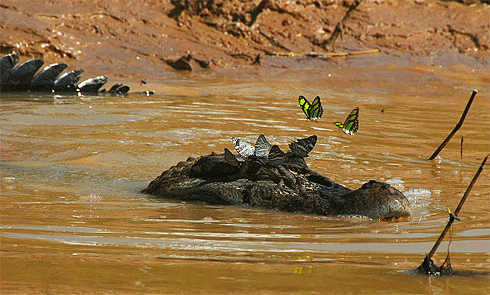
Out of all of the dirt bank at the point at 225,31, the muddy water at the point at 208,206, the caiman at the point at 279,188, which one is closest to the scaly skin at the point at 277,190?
the caiman at the point at 279,188

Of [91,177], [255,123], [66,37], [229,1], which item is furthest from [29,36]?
[91,177]

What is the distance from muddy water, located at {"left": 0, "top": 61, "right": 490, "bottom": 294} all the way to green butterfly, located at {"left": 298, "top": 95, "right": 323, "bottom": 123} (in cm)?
78

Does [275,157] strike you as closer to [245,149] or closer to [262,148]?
[262,148]

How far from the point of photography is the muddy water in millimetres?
2113

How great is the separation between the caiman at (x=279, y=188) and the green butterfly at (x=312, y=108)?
0.79ft

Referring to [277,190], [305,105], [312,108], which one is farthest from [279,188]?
[312,108]

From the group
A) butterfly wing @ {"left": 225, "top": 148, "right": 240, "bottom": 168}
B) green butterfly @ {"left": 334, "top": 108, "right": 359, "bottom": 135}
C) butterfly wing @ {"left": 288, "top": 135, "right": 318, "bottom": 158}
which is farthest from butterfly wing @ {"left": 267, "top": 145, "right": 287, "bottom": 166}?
green butterfly @ {"left": 334, "top": 108, "right": 359, "bottom": 135}

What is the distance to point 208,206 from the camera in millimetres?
3820

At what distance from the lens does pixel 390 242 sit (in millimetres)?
2838

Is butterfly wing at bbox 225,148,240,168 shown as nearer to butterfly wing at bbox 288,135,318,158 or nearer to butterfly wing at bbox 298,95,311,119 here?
butterfly wing at bbox 288,135,318,158

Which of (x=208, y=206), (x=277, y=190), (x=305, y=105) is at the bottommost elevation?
(x=208, y=206)

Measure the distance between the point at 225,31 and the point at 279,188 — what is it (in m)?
11.0

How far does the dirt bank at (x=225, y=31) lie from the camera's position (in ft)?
40.5

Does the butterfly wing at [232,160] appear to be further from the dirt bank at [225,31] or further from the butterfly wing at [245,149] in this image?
the dirt bank at [225,31]
